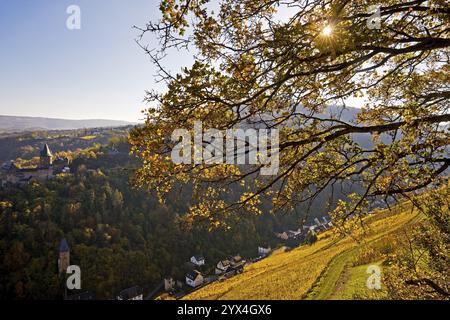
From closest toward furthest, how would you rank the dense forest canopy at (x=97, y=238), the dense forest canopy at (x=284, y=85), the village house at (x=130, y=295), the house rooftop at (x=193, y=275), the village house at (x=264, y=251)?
the dense forest canopy at (x=284, y=85)
the village house at (x=130, y=295)
the dense forest canopy at (x=97, y=238)
the house rooftop at (x=193, y=275)
the village house at (x=264, y=251)

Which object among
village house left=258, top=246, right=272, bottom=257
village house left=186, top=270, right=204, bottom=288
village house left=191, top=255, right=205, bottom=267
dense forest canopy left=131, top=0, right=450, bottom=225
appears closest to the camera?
dense forest canopy left=131, top=0, right=450, bottom=225

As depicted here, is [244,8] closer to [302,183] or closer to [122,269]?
[302,183]

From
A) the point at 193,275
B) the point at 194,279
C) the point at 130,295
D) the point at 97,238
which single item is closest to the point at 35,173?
the point at 97,238

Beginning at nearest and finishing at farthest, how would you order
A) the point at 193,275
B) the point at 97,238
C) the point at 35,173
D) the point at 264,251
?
the point at 193,275
the point at 97,238
the point at 264,251
the point at 35,173

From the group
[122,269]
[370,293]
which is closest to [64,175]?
[122,269]

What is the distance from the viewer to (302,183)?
6.09m

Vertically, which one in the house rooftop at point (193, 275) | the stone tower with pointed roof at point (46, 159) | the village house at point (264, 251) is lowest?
the village house at point (264, 251)

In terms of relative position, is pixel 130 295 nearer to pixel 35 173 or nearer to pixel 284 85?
pixel 284 85

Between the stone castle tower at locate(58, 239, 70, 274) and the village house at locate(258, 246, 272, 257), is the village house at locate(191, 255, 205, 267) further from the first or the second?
the stone castle tower at locate(58, 239, 70, 274)

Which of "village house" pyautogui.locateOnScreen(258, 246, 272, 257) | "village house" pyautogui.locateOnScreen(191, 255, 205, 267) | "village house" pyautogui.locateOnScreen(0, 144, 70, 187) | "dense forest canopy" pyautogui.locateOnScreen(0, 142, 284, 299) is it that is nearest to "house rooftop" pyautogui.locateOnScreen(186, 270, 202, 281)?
"dense forest canopy" pyautogui.locateOnScreen(0, 142, 284, 299)

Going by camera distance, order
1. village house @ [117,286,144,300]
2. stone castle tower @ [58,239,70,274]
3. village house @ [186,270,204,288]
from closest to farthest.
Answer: village house @ [117,286,144,300] < stone castle tower @ [58,239,70,274] < village house @ [186,270,204,288]

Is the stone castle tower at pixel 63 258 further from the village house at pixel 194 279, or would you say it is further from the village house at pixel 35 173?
the village house at pixel 35 173

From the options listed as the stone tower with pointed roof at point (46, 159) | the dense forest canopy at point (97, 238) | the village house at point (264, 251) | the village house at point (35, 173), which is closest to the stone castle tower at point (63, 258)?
the dense forest canopy at point (97, 238)
